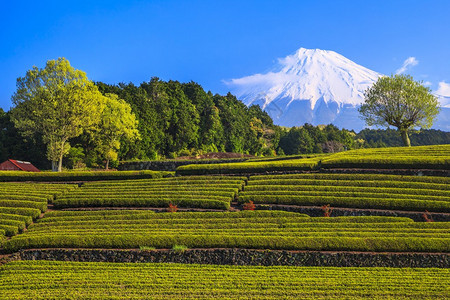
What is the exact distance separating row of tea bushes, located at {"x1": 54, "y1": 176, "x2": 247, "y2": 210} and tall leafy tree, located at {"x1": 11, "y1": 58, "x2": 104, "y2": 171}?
48.5 feet

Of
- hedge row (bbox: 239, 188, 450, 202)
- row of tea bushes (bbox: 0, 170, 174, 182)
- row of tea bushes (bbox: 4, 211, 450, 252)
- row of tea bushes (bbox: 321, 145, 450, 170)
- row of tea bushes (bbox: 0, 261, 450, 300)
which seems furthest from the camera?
row of tea bushes (bbox: 0, 170, 174, 182)

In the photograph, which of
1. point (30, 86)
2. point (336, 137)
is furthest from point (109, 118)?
point (336, 137)

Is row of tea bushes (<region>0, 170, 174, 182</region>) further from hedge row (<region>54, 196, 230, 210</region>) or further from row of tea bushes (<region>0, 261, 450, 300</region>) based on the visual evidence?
row of tea bushes (<region>0, 261, 450, 300</region>)

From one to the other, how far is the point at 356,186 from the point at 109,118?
37.6 meters

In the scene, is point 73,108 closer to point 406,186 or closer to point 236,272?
point 236,272

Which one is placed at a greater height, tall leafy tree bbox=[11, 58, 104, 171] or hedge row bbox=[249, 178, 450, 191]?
tall leafy tree bbox=[11, 58, 104, 171]

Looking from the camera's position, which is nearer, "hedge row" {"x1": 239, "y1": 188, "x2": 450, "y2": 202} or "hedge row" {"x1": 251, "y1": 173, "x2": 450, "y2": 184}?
"hedge row" {"x1": 239, "y1": 188, "x2": 450, "y2": 202}

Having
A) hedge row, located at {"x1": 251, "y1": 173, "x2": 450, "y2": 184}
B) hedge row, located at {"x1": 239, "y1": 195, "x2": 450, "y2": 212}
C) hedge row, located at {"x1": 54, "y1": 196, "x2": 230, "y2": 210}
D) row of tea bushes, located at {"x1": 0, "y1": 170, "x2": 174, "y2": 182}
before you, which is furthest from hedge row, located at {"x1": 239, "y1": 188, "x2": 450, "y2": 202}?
row of tea bushes, located at {"x1": 0, "y1": 170, "x2": 174, "y2": 182}

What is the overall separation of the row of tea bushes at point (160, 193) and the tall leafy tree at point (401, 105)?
33.0 metres

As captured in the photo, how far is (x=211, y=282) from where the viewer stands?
13734mm

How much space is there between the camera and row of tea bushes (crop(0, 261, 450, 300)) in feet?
40.9

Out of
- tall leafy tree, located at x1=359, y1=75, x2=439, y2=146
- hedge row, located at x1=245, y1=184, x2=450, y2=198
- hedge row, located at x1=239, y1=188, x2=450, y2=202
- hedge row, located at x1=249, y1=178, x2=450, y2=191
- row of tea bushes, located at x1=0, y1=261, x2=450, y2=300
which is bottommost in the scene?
row of tea bushes, located at x1=0, y1=261, x2=450, y2=300

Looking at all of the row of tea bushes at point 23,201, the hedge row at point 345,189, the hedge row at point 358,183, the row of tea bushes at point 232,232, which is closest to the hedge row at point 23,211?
the row of tea bushes at point 23,201

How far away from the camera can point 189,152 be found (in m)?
72.8
